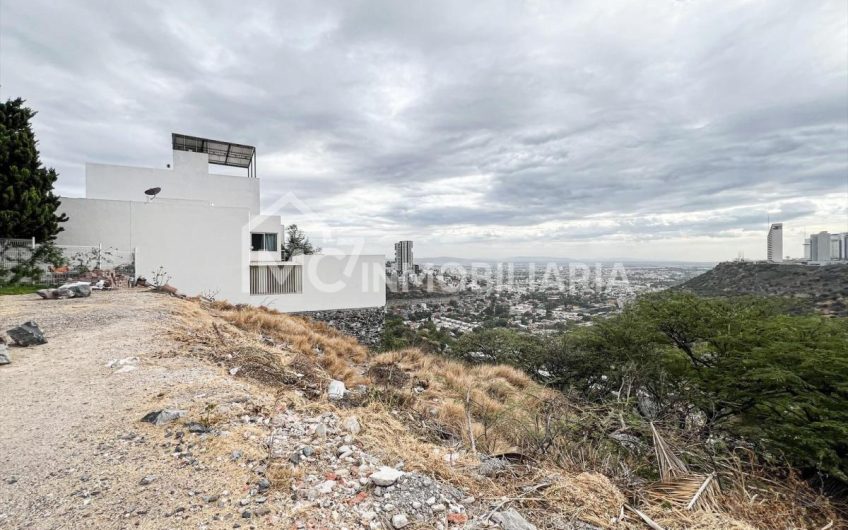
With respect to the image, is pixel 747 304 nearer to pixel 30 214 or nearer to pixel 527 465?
pixel 527 465

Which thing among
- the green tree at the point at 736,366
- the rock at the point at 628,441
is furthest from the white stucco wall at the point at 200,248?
the rock at the point at 628,441

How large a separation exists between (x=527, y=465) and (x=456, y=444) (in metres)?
0.71

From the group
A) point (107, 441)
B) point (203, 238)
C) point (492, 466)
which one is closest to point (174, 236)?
point (203, 238)

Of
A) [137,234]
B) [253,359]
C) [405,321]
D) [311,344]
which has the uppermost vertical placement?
[137,234]

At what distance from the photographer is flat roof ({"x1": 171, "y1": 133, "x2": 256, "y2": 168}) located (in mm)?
15219

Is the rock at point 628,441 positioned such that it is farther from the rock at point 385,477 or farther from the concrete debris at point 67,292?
the concrete debris at point 67,292

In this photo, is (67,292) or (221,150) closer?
(67,292)

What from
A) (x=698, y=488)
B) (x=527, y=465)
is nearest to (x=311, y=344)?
(x=527, y=465)

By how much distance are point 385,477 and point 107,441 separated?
195 cm

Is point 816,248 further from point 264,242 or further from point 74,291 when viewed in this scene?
point 74,291

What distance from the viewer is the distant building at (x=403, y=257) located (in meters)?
19.8

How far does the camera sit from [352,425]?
9.73ft

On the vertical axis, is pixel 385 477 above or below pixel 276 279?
below

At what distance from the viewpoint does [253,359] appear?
4.59m
